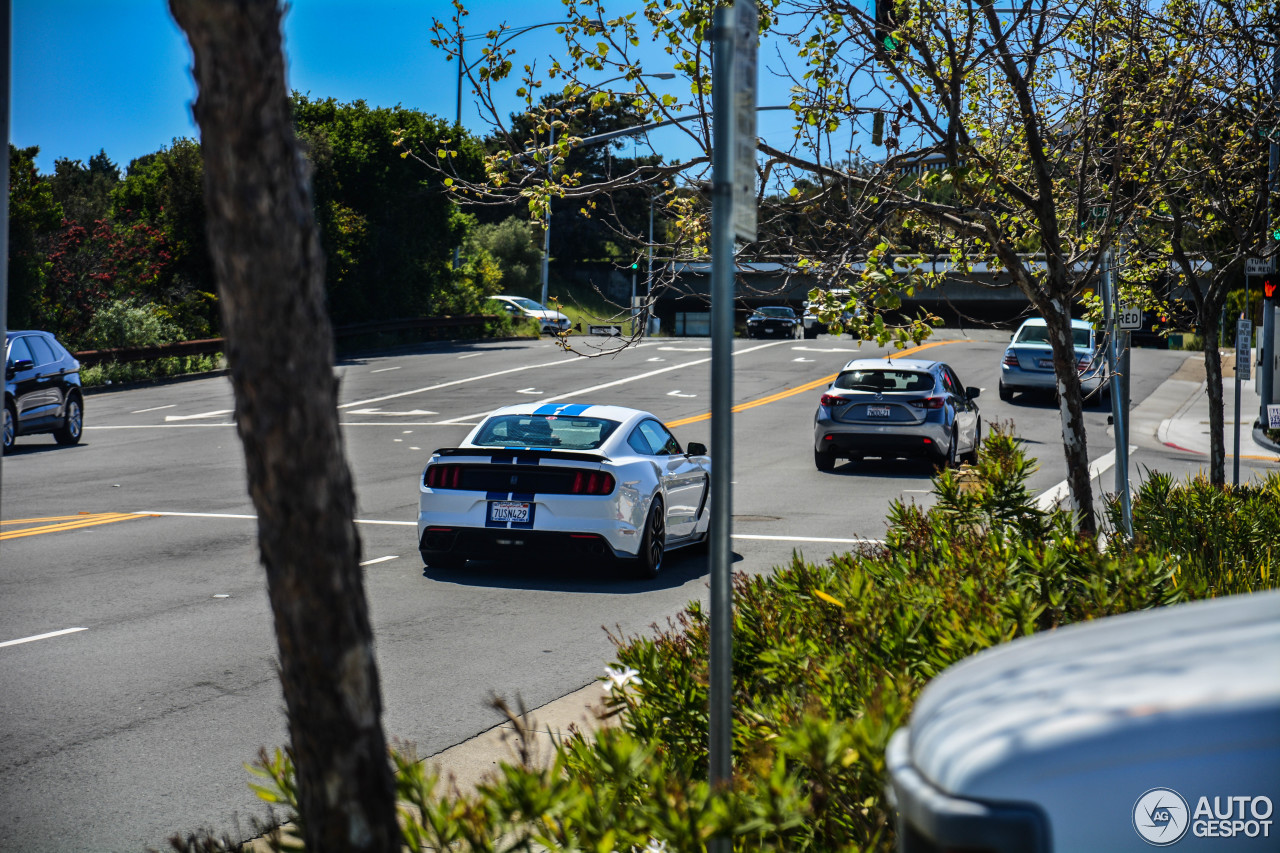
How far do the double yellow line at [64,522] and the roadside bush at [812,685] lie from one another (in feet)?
30.2

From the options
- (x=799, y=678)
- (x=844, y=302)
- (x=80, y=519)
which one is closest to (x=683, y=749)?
(x=799, y=678)

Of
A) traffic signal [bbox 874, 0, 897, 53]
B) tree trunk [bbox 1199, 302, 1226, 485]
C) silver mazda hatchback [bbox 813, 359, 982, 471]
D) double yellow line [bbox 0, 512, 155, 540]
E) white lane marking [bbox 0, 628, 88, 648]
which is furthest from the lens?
silver mazda hatchback [bbox 813, 359, 982, 471]

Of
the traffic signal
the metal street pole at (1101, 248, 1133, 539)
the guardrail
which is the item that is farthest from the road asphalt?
the guardrail

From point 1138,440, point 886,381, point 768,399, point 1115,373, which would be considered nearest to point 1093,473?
point 886,381

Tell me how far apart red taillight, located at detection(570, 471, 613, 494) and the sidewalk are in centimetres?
1093

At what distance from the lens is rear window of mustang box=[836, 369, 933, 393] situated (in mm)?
18609

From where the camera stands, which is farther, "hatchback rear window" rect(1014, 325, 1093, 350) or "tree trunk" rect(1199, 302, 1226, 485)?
"hatchback rear window" rect(1014, 325, 1093, 350)

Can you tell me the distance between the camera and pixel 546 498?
10367mm

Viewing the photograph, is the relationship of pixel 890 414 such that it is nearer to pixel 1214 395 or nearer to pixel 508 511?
pixel 1214 395

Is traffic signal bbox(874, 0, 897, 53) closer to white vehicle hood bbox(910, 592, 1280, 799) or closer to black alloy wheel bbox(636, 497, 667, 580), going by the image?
black alloy wheel bbox(636, 497, 667, 580)

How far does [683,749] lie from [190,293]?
1583 inches

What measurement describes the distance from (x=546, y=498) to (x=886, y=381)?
980 cm

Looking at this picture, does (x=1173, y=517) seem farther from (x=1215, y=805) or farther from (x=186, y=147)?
(x=186, y=147)

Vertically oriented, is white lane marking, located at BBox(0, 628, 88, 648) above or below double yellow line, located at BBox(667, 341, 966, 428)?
below
